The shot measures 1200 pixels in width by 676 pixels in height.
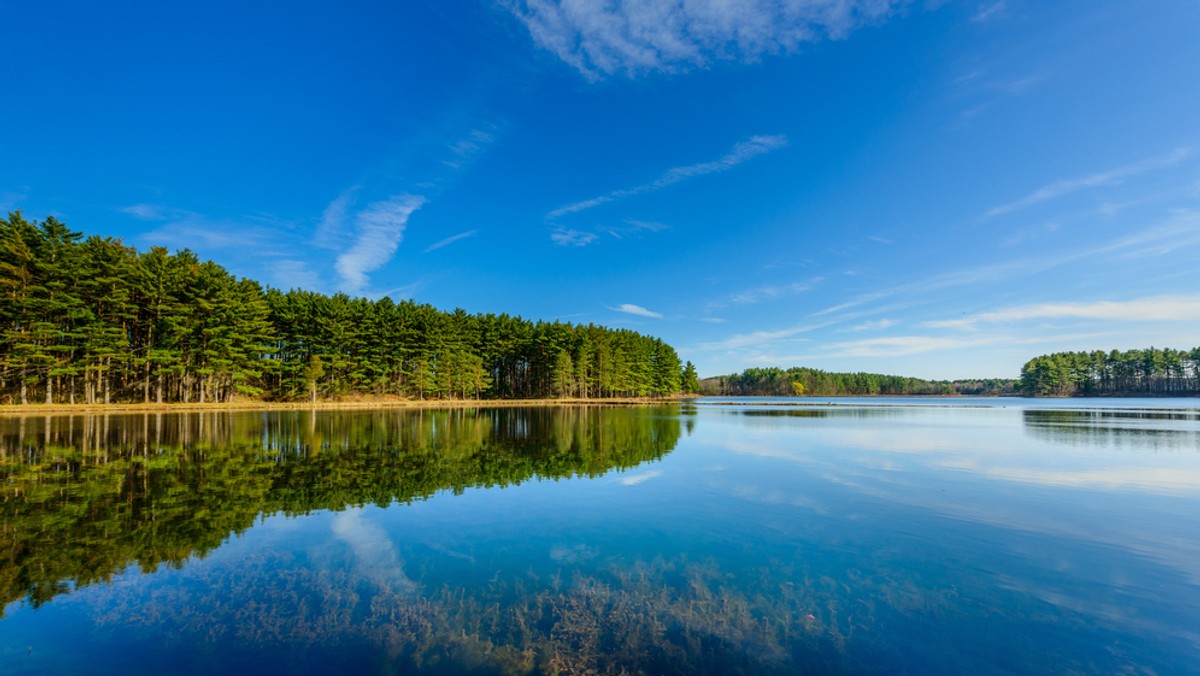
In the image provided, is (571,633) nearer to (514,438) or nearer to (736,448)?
(736,448)

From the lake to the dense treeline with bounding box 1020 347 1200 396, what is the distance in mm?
196466

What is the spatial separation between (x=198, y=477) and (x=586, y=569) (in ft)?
45.6

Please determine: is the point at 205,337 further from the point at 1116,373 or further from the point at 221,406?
the point at 1116,373

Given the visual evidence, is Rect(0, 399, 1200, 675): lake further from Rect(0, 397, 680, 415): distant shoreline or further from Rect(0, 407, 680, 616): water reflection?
Rect(0, 397, 680, 415): distant shoreline

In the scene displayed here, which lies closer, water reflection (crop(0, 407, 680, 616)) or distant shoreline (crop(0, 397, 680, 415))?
water reflection (crop(0, 407, 680, 616))

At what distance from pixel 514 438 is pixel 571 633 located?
2319 cm

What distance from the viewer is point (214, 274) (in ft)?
189

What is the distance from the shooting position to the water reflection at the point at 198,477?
28.2 feet

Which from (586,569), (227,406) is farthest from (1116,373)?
(227,406)

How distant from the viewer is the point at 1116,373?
159 meters

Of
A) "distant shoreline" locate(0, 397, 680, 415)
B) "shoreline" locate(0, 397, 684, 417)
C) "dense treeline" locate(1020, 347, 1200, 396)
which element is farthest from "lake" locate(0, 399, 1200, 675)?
"dense treeline" locate(1020, 347, 1200, 396)

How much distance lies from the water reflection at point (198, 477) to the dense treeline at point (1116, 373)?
19911 centimetres

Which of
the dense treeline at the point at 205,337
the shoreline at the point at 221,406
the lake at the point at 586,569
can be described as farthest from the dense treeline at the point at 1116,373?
the lake at the point at 586,569

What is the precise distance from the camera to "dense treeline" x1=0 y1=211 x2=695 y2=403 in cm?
4384
